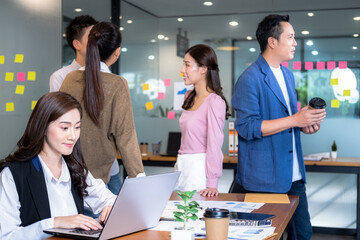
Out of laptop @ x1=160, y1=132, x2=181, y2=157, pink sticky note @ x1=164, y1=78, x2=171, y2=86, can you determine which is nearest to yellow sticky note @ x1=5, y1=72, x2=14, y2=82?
laptop @ x1=160, y1=132, x2=181, y2=157

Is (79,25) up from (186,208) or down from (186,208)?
up

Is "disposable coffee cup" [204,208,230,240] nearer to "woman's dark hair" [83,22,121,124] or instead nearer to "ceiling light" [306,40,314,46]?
"woman's dark hair" [83,22,121,124]

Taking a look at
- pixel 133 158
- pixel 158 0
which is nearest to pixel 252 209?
pixel 133 158

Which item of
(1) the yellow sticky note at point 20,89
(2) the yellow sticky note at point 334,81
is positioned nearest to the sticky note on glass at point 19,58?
(1) the yellow sticky note at point 20,89

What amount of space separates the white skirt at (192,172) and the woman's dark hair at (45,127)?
2.86 ft

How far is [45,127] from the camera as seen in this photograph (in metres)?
2.01

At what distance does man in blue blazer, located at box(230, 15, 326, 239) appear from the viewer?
2639mm

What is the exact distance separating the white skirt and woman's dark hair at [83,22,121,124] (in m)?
0.61

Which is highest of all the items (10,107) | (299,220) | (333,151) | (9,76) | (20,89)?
(9,76)

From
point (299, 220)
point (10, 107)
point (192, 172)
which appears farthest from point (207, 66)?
point (10, 107)

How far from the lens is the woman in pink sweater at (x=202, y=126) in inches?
111

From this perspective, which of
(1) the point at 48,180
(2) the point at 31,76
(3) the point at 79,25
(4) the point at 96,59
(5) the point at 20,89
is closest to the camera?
(1) the point at 48,180

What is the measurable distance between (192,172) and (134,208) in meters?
1.25

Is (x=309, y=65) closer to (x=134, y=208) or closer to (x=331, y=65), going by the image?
(x=331, y=65)
